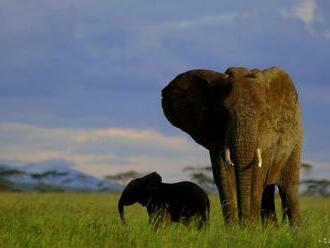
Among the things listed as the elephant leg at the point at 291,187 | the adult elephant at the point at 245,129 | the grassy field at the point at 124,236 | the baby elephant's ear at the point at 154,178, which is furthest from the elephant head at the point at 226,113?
the elephant leg at the point at 291,187

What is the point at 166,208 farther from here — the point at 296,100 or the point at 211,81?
the point at 296,100

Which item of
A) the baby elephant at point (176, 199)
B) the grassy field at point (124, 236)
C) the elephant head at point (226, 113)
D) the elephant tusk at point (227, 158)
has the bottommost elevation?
the grassy field at point (124, 236)

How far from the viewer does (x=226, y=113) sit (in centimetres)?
1422

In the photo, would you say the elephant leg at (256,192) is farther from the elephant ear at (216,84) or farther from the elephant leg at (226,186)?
the elephant ear at (216,84)

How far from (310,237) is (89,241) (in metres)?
3.44

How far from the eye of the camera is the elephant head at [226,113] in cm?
1376

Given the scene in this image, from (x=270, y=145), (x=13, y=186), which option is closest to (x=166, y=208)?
(x=270, y=145)

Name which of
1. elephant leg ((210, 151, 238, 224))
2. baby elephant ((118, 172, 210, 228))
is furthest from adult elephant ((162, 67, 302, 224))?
baby elephant ((118, 172, 210, 228))

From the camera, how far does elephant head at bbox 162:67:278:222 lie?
542 inches

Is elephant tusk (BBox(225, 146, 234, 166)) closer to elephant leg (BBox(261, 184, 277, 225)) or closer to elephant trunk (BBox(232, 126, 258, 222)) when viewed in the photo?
elephant trunk (BBox(232, 126, 258, 222))

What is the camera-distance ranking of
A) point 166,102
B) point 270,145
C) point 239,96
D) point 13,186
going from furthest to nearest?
point 13,186
point 166,102
point 270,145
point 239,96

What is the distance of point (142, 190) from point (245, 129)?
8.00ft

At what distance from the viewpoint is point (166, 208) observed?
47.8ft

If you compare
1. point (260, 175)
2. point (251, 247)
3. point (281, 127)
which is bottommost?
point (251, 247)
